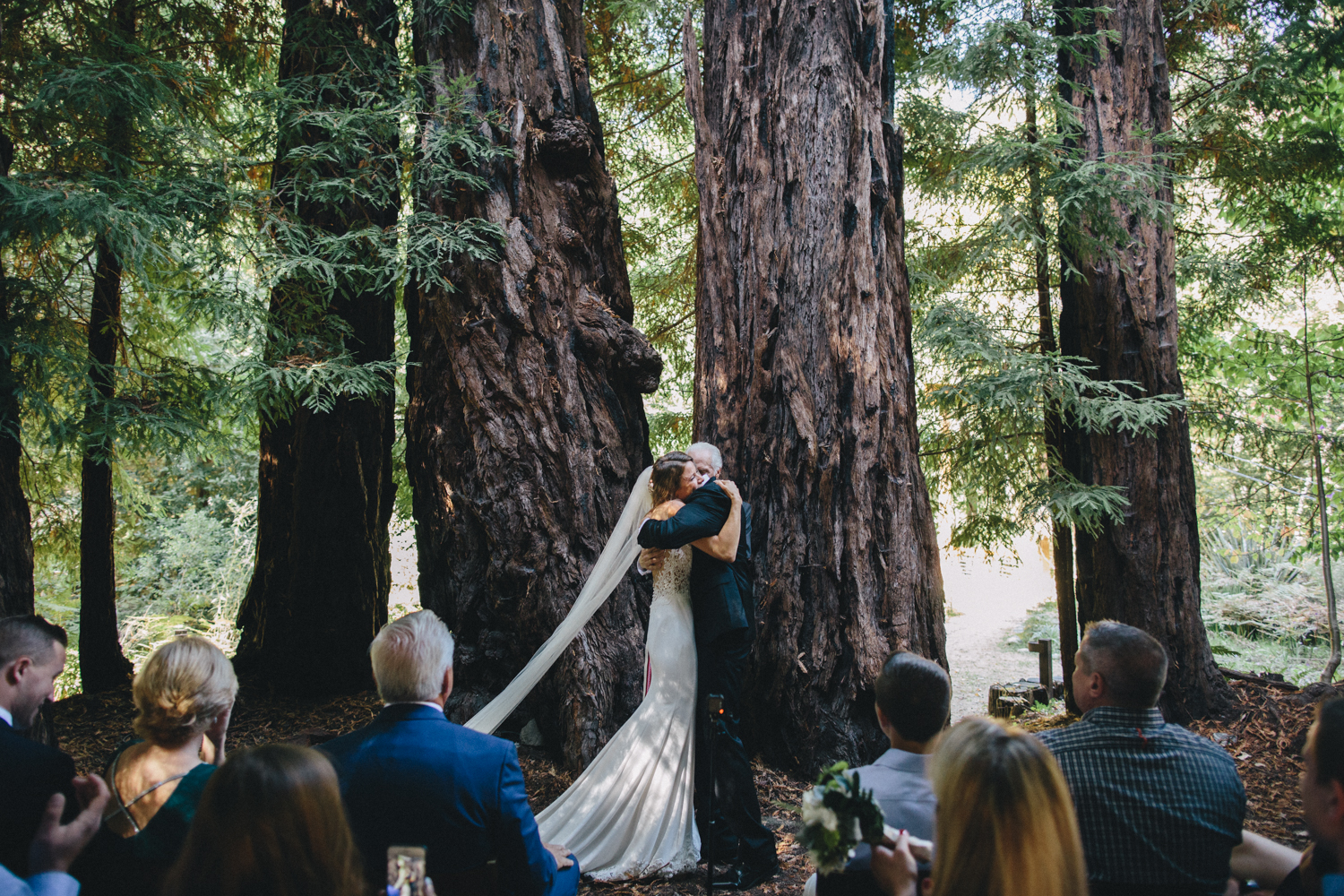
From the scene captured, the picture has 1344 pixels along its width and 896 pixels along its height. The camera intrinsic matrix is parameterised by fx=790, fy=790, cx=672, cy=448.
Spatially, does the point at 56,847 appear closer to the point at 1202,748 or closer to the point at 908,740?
the point at 908,740

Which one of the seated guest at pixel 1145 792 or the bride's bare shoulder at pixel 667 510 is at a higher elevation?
the bride's bare shoulder at pixel 667 510

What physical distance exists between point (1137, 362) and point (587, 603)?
550 cm

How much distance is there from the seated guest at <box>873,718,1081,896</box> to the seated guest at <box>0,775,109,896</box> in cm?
212

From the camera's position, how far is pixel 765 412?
5621 mm

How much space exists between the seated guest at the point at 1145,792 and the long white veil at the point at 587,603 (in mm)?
2622

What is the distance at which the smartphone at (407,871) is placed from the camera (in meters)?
1.77

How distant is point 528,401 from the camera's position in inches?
224

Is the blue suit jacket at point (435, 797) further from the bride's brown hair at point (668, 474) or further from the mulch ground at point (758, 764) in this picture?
the bride's brown hair at point (668, 474)

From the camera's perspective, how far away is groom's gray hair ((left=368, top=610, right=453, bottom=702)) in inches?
93.9

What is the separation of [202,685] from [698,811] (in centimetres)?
274

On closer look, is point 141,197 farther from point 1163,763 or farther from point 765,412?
point 1163,763

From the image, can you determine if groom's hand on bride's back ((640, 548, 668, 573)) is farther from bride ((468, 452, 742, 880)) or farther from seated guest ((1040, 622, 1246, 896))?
seated guest ((1040, 622, 1246, 896))

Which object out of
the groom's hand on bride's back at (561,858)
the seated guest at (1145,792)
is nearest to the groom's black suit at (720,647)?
the groom's hand on bride's back at (561,858)

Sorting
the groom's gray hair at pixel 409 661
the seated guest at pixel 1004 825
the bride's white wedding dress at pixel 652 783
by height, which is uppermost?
the groom's gray hair at pixel 409 661
